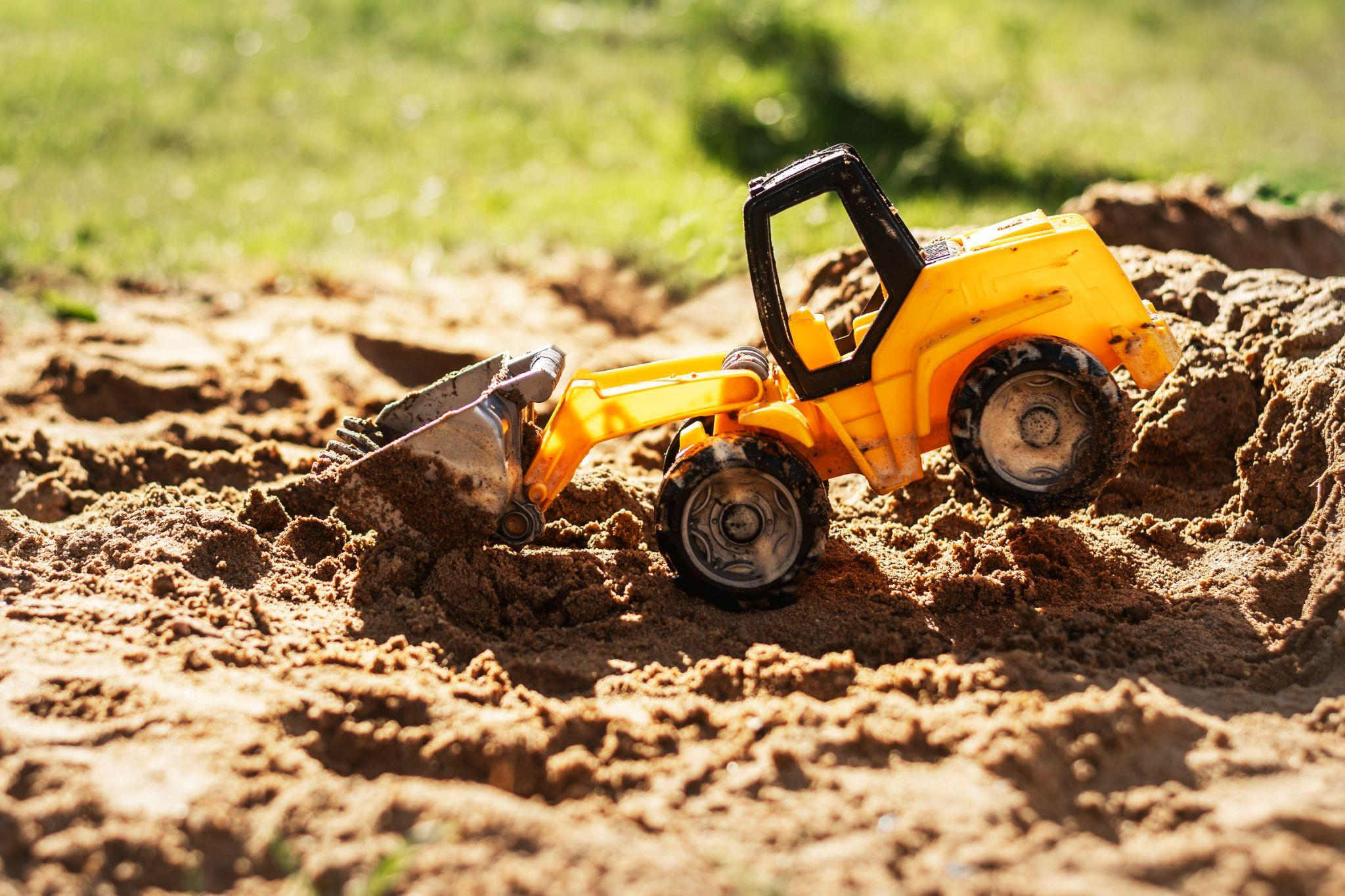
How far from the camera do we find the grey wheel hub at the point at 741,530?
13.3ft

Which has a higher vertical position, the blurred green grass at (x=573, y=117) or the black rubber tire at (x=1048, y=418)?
the blurred green grass at (x=573, y=117)

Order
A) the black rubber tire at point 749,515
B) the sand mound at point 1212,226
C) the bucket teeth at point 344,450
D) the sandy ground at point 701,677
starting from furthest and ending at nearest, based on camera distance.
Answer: the sand mound at point 1212,226, the bucket teeth at point 344,450, the black rubber tire at point 749,515, the sandy ground at point 701,677

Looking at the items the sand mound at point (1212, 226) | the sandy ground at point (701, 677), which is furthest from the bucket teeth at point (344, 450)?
the sand mound at point (1212, 226)

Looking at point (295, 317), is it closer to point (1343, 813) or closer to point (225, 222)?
point (225, 222)

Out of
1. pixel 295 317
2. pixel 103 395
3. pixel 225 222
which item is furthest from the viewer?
pixel 225 222

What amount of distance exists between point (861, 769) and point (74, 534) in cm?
297

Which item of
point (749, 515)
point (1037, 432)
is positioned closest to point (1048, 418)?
point (1037, 432)

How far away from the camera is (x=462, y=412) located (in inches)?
157

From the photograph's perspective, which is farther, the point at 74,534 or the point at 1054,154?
the point at 1054,154

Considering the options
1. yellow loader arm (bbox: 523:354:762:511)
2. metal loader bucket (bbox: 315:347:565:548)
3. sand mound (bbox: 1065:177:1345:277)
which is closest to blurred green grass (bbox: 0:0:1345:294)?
sand mound (bbox: 1065:177:1345:277)

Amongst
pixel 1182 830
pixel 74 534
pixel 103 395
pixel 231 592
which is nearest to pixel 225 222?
pixel 103 395

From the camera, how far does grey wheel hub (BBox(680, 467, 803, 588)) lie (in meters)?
4.04

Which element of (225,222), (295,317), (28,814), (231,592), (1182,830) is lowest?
(1182,830)

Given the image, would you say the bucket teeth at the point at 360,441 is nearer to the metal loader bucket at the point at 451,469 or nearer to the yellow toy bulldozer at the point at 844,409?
the metal loader bucket at the point at 451,469
